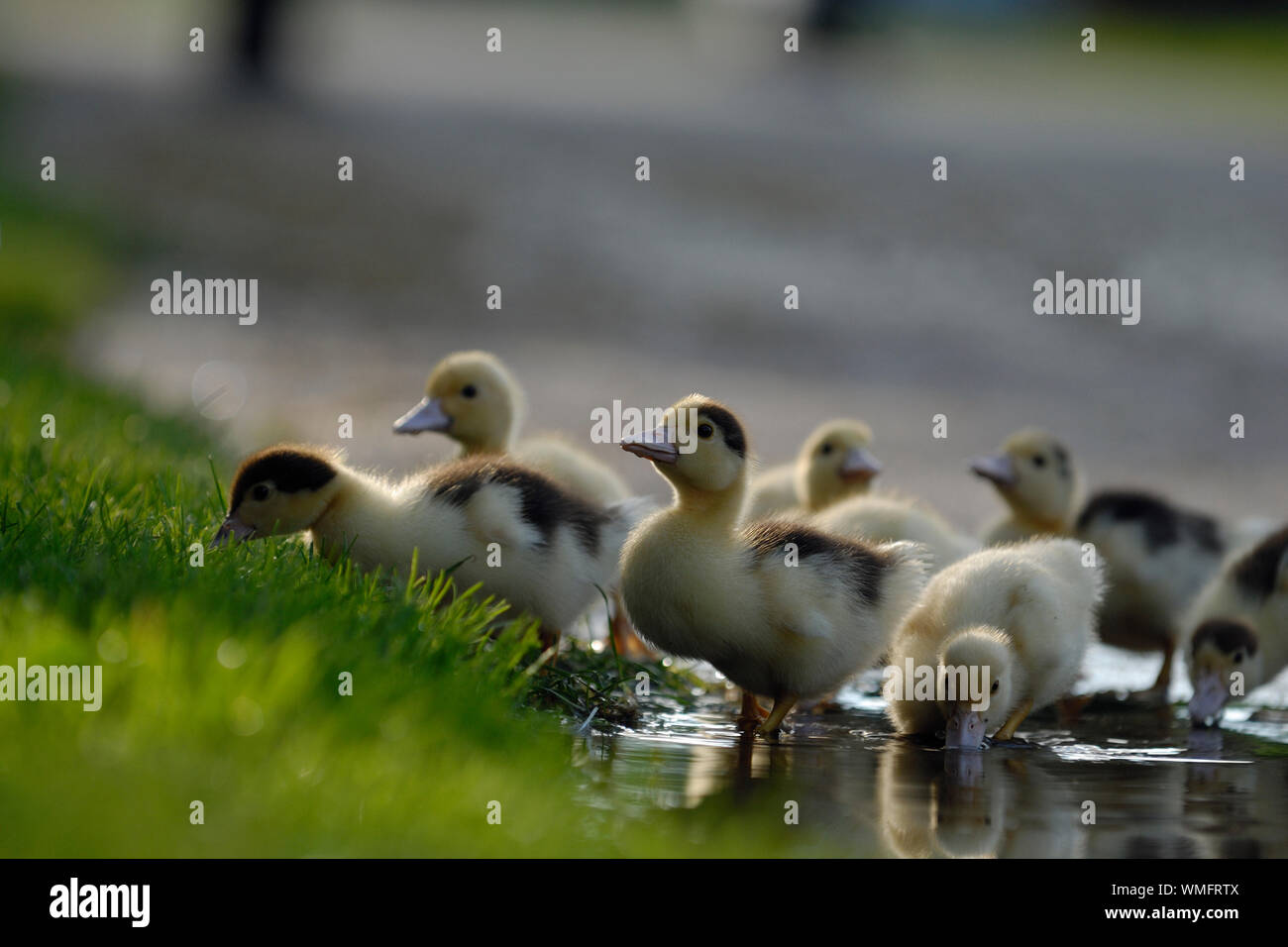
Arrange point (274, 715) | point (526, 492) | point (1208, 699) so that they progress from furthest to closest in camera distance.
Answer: point (1208, 699), point (526, 492), point (274, 715)

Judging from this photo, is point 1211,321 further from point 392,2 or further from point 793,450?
point 392,2

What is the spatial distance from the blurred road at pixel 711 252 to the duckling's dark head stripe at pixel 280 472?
4.57 m

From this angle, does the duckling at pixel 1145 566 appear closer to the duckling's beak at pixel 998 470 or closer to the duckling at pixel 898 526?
the duckling's beak at pixel 998 470

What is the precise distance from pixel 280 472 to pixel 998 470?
3875 mm

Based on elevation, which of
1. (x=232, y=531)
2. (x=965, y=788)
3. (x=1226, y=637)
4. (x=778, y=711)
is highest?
(x=232, y=531)

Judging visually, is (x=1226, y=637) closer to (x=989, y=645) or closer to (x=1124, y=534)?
(x=1124, y=534)

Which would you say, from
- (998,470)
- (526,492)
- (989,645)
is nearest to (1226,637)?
(989,645)

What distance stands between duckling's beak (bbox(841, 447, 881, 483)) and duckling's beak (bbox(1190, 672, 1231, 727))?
1934mm

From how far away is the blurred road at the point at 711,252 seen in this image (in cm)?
1397

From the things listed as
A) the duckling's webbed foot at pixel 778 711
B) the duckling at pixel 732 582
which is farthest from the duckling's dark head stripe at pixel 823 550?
the duckling's webbed foot at pixel 778 711

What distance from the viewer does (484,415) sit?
752cm

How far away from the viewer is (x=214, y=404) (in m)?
12.4

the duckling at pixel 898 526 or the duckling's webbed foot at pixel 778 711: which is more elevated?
the duckling at pixel 898 526

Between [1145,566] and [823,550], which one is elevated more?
[823,550]
